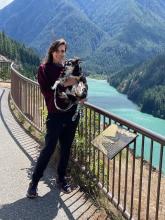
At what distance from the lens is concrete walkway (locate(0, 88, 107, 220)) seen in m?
5.00

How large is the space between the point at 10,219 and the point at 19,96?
6655 millimetres

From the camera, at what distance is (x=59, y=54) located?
518 centimetres

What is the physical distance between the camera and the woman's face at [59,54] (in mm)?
5172

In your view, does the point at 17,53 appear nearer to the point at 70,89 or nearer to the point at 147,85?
the point at 147,85

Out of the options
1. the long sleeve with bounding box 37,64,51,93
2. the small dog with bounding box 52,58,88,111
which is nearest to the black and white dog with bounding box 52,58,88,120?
the small dog with bounding box 52,58,88,111

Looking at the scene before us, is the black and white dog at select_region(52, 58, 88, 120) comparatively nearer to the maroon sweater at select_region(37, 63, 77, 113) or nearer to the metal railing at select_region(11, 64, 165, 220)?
the maroon sweater at select_region(37, 63, 77, 113)

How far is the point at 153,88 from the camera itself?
165 meters

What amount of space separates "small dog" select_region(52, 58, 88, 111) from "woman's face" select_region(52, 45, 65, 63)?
3.5 inches

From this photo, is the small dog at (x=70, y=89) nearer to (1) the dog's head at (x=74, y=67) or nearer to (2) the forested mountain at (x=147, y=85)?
(1) the dog's head at (x=74, y=67)

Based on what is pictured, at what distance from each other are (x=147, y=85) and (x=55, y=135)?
171482 mm

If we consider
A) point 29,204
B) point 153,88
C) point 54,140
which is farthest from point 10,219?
point 153,88

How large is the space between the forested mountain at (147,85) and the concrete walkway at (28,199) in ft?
428

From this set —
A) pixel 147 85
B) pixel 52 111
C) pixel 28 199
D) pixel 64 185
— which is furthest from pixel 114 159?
pixel 147 85

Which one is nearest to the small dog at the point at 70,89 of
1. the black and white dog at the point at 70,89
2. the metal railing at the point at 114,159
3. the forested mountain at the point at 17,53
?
the black and white dog at the point at 70,89
